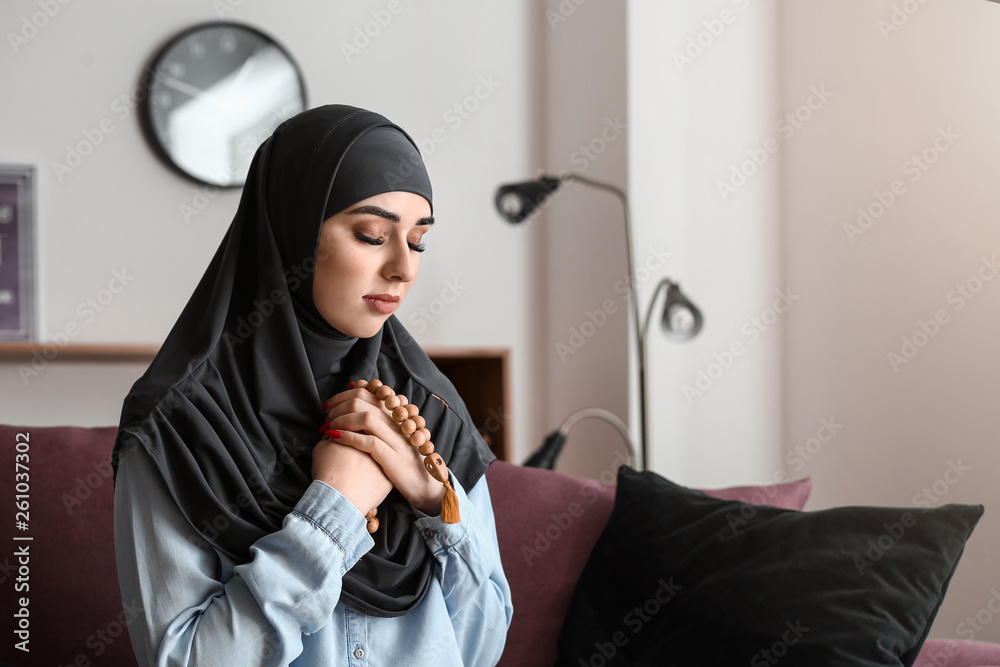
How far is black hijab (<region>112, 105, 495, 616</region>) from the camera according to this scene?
3.11ft

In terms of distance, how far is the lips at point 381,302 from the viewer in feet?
3.31

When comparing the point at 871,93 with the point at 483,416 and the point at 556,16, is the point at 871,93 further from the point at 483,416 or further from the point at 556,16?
the point at 483,416

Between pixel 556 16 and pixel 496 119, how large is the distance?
417 millimetres

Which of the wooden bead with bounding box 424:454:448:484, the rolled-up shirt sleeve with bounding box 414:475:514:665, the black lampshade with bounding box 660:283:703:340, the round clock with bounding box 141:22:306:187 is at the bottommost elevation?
the rolled-up shirt sleeve with bounding box 414:475:514:665

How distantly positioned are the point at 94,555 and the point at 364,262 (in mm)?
920

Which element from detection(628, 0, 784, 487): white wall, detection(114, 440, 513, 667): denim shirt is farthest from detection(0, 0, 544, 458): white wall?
detection(114, 440, 513, 667): denim shirt

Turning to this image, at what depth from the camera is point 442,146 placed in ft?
9.53

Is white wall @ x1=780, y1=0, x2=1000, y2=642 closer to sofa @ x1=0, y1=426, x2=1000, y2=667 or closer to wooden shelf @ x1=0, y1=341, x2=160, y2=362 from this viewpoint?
sofa @ x1=0, y1=426, x2=1000, y2=667

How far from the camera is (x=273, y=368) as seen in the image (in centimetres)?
104

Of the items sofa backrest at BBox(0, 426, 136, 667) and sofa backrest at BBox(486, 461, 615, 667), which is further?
sofa backrest at BBox(486, 461, 615, 667)

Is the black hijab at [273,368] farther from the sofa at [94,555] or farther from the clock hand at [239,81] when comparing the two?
the clock hand at [239,81]

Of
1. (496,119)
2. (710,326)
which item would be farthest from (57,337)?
(710,326)

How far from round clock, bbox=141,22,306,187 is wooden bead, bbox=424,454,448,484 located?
6.34 ft

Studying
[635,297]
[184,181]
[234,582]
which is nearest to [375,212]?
[234,582]
